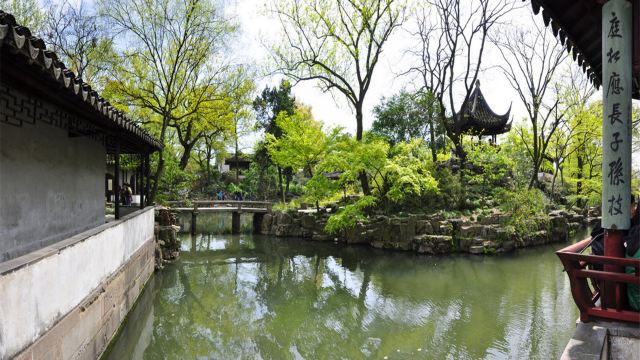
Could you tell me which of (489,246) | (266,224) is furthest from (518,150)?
(266,224)

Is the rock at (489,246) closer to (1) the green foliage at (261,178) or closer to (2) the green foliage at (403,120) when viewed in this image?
(2) the green foliage at (403,120)

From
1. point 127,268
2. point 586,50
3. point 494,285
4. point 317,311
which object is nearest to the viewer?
point 586,50

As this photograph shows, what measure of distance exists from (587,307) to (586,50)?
3.24 metres

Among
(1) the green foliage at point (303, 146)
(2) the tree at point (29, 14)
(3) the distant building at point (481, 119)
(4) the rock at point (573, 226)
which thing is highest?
(2) the tree at point (29, 14)

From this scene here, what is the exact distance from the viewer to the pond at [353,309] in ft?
22.0

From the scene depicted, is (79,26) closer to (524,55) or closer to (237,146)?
(237,146)

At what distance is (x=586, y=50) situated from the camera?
497 cm

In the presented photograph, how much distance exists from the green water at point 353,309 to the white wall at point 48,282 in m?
1.61

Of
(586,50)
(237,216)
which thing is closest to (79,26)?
(237,216)

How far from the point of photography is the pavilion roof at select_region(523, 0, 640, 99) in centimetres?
387

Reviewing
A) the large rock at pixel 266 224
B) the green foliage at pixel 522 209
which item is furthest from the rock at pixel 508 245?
the large rock at pixel 266 224

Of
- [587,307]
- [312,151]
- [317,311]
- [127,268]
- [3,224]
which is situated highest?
[312,151]

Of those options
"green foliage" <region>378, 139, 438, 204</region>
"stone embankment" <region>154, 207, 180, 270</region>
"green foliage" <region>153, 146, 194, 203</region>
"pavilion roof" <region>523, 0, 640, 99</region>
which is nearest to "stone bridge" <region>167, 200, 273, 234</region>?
"green foliage" <region>153, 146, 194, 203</region>

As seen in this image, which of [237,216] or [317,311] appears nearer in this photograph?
[317,311]
